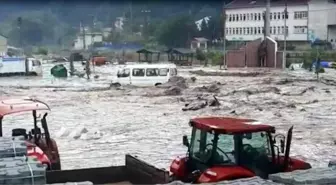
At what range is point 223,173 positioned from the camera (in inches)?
271

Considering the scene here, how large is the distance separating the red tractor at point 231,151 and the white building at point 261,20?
64.9 metres

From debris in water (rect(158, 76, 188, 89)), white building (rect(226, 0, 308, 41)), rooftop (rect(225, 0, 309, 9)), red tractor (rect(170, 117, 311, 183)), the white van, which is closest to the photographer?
red tractor (rect(170, 117, 311, 183))

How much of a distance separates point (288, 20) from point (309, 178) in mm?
70965

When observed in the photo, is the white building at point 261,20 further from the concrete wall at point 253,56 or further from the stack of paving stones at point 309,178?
the stack of paving stones at point 309,178

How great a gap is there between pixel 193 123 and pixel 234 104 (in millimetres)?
16506

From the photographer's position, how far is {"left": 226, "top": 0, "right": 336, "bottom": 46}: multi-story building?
229 feet

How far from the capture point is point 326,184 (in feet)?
17.1

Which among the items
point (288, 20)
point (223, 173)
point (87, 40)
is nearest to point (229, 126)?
point (223, 173)

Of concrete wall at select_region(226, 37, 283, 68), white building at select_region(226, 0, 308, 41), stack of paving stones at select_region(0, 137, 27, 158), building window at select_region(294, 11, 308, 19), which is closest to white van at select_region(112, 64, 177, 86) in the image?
concrete wall at select_region(226, 37, 283, 68)

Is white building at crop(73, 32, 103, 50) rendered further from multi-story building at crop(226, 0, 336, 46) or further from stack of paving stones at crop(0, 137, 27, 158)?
stack of paving stones at crop(0, 137, 27, 158)

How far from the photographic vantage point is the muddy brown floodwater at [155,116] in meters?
14.3

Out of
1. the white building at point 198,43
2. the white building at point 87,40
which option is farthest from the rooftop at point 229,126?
the white building at point 87,40

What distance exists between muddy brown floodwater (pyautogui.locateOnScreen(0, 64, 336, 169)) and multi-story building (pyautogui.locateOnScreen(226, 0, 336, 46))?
119ft

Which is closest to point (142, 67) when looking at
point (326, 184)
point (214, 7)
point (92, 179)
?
point (92, 179)
